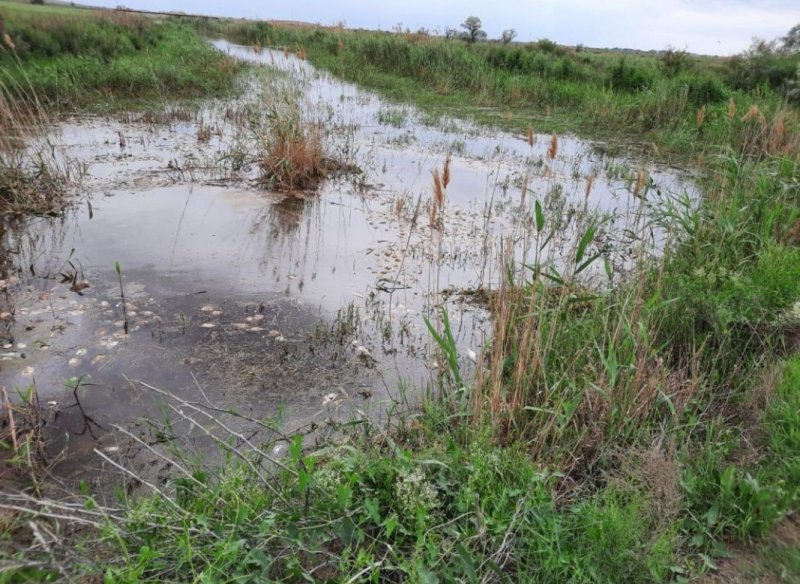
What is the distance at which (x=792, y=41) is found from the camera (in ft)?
53.4

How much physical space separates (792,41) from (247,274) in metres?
18.3

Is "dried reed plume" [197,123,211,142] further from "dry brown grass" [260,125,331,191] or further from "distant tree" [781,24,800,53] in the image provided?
"distant tree" [781,24,800,53]

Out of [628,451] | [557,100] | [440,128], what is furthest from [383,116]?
[628,451]

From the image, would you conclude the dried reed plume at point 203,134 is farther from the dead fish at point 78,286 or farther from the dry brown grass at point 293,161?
the dead fish at point 78,286

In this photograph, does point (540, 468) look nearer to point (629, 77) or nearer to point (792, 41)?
point (629, 77)

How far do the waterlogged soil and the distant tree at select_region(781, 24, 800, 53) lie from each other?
9.28 m

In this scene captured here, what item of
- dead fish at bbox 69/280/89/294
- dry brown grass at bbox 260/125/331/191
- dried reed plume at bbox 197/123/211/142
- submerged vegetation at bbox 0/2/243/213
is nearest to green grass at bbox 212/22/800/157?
dry brown grass at bbox 260/125/331/191

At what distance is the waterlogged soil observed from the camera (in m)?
3.56

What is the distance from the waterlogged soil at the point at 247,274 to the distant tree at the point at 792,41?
30.5 ft

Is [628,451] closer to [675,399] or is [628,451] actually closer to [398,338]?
[675,399]

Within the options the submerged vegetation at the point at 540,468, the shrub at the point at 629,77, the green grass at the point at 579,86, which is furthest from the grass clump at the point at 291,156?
the shrub at the point at 629,77

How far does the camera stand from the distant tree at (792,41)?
14828 millimetres

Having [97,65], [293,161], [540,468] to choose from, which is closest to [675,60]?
[293,161]

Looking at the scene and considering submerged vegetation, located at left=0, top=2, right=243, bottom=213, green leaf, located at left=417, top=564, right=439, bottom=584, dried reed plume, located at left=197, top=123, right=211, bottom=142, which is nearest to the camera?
green leaf, located at left=417, top=564, right=439, bottom=584
